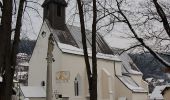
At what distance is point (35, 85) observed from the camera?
38.9 metres

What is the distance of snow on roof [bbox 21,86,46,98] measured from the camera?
116 feet

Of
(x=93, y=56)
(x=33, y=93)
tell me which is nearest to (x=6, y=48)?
(x=93, y=56)

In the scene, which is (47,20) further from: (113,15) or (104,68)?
(113,15)

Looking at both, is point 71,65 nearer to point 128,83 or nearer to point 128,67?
point 128,83

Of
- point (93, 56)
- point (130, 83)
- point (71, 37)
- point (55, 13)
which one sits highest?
point (55, 13)

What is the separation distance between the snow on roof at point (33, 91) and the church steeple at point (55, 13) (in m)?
6.68

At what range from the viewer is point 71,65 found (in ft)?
119

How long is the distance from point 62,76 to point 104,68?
28.0m

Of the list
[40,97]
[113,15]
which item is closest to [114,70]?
[40,97]

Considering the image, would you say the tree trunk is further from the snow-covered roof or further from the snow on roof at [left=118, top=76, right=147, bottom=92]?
the snow-covered roof

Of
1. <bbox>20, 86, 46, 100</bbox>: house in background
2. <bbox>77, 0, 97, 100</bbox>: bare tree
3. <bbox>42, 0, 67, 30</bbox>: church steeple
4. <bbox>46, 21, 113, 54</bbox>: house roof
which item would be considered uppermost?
<bbox>42, 0, 67, 30</bbox>: church steeple

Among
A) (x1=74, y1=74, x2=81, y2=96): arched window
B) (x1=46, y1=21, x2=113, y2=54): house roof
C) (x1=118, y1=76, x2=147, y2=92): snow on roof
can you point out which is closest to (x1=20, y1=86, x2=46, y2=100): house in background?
(x1=74, y1=74, x2=81, y2=96): arched window

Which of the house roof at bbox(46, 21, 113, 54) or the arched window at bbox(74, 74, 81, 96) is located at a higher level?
the house roof at bbox(46, 21, 113, 54)

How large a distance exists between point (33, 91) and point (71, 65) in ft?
15.1
